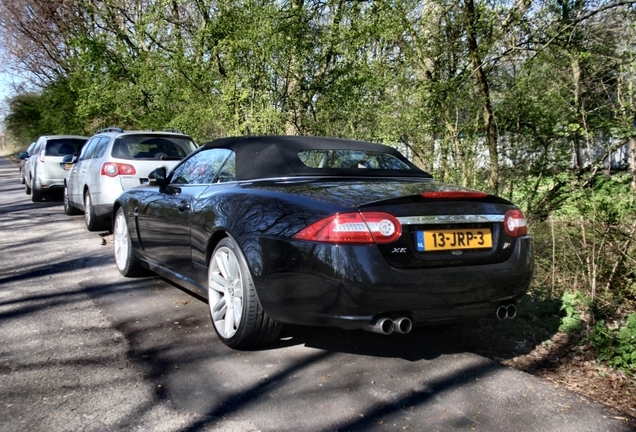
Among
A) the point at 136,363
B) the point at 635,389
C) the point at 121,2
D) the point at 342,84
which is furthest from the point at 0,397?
the point at 121,2

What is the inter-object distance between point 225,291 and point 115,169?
17.9 feet

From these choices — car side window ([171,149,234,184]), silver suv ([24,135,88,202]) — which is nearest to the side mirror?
car side window ([171,149,234,184])

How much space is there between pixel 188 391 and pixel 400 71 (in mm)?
5749

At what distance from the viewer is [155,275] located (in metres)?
6.41

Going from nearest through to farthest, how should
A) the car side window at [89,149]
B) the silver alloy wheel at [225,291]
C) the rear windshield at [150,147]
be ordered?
the silver alloy wheel at [225,291] < the rear windshield at [150,147] < the car side window at [89,149]

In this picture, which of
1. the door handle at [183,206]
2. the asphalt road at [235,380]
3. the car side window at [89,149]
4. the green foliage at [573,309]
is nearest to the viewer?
the asphalt road at [235,380]

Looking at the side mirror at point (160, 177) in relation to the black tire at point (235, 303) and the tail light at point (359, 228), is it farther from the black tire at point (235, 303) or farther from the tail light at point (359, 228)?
the tail light at point (359, 228)

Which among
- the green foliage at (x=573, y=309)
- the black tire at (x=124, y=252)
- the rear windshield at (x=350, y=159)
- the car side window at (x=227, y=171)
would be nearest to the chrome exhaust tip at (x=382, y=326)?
the rear windshield at (x=350, y=159)

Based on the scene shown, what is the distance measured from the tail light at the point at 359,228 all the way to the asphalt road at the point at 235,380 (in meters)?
0.89

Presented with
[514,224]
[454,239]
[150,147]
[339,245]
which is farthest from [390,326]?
[150,147]

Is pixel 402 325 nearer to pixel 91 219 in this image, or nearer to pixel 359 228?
pixel 359 228

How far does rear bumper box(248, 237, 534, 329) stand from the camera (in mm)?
3291

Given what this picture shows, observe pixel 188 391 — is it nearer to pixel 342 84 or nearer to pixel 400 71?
pixel 400 71

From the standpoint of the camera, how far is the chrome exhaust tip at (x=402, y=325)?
333 centimetres
